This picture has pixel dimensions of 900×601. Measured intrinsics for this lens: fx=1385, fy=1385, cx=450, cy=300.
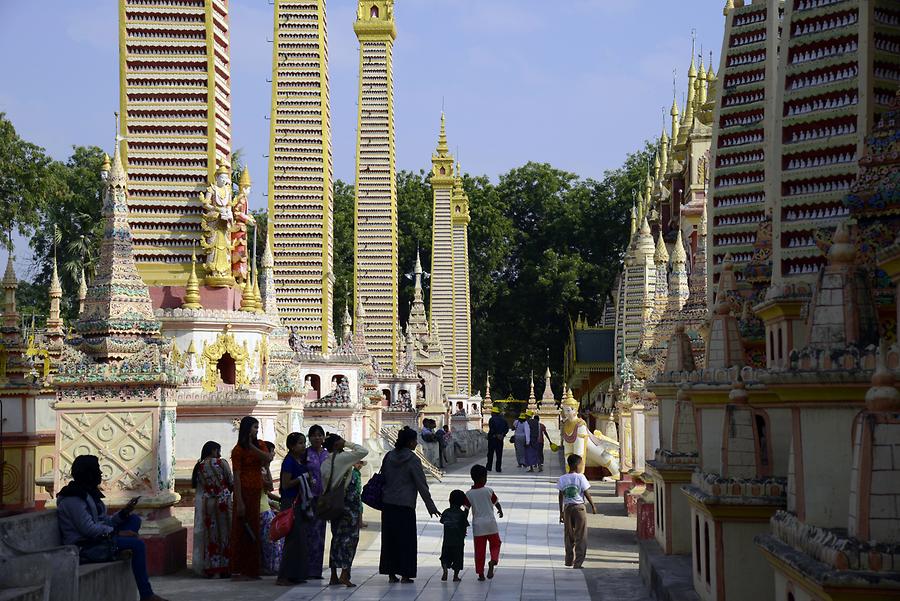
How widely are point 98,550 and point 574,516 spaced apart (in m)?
6.11

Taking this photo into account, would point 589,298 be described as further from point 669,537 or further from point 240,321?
point 669,537

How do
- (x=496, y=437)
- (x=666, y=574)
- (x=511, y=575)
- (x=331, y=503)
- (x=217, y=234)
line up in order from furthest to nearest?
(x=496, y=437) < (x=217, y=234) < (x=511, y=575) < (x=331, y=503) < (x=666, y=574)

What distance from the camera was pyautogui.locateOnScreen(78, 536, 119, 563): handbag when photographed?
11.1 m

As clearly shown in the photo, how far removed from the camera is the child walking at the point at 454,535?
1423cm

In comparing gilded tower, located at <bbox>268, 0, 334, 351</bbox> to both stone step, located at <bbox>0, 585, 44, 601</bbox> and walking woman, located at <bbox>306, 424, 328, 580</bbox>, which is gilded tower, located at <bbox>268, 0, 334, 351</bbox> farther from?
stone step, located at <bbox>0, 585, 44, 601</bbox>

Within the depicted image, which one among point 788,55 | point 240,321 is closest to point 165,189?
point 240,321

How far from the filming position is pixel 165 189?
2055 centimetres

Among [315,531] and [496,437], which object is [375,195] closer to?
[496,437]

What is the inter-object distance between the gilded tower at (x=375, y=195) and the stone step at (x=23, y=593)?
35672 millimetres

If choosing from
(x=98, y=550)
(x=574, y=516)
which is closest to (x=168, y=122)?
(x=574, y=516)

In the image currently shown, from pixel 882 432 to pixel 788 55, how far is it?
5880 mm

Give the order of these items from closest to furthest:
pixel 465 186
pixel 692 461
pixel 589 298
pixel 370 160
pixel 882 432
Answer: pixel 882 432 < pixel 692 461 < pixel 370 160 < pixel 589 298 < pixel 465 186

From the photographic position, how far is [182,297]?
20.2 metres

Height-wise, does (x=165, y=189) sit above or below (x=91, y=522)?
above
